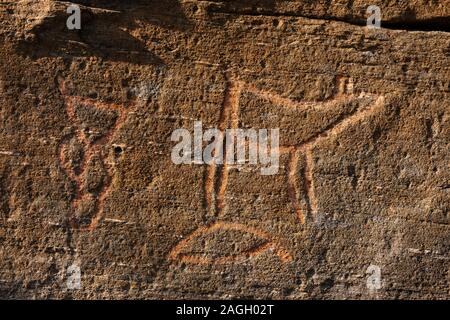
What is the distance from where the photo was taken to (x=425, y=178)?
8.68 feet

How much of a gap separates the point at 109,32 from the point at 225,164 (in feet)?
2.24

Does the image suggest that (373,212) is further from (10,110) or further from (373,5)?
(10,110)

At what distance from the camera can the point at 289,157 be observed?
8.65 feet

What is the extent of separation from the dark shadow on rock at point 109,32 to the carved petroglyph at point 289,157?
33cm

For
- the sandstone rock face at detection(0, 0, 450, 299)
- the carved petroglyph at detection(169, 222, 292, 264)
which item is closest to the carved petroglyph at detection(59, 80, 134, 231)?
the sandstone rock face at detection(0, 0, 450, 299)

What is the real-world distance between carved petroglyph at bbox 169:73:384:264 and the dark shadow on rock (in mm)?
334

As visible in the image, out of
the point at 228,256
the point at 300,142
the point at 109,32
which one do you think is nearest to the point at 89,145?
the point at 109,32

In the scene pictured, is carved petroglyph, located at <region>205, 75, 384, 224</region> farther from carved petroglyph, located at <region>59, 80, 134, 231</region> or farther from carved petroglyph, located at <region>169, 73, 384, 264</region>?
carved petroglyph, located at <region>59, 80, 134, 231</region>

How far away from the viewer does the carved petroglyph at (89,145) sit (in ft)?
8.59

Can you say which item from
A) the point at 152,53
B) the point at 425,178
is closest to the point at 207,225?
the point at 152,53

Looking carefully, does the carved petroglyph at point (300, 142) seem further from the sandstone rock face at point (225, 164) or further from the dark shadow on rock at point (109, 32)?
the dark shadow on rock at point (109, 32)

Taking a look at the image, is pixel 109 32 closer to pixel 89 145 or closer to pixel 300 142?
pixel 89 145

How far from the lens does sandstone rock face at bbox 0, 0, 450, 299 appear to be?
8.58 ft


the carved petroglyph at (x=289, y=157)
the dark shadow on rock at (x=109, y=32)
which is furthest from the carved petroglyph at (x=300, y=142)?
the dark shadow on rock at (x=109, y=32)
